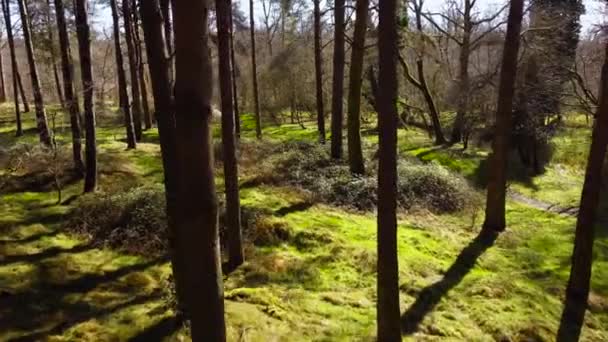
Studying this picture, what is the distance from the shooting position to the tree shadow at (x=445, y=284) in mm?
7250

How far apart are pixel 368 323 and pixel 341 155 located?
8.62 meters

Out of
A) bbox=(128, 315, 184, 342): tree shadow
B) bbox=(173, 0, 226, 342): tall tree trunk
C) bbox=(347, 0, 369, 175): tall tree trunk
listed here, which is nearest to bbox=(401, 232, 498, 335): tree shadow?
bbox=(128, 315, 184, 342): tree shadow

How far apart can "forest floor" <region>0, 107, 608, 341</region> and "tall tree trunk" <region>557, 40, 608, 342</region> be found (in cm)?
20

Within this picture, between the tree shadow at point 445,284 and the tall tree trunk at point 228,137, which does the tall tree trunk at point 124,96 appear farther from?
the tree shadow at point 445,284

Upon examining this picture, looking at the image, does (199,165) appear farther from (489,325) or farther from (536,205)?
(536,205)

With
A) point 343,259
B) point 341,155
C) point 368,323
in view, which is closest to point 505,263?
point 343,259

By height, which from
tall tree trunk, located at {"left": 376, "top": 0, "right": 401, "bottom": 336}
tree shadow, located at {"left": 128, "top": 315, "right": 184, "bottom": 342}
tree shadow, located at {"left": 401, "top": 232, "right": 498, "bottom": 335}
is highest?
tall tree trunk, located at {"left": 376, "top": 0, "right": 401, "bottom": 336}

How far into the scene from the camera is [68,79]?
11.7m

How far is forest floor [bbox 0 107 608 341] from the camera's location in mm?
6516

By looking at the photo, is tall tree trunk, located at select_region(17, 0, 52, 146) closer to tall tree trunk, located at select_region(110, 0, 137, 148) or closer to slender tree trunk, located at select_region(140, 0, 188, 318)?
tall tree trunk, located at select_region(110, 0, 137, 148)

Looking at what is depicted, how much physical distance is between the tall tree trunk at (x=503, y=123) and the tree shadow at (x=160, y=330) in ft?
26.6

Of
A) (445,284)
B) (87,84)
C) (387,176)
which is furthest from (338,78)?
(387,176)

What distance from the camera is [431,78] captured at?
3044cm

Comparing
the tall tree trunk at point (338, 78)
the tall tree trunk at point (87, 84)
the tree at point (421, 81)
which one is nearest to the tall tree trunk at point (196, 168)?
the tall tree trunk at point (87, 84)
